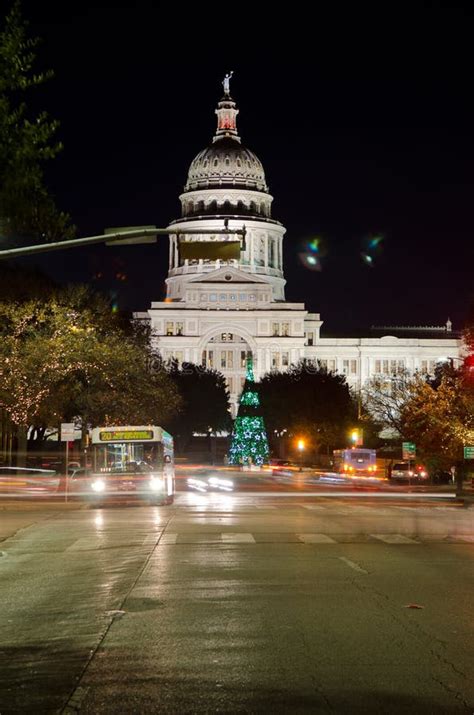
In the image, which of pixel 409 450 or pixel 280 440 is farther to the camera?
pixel 280 440

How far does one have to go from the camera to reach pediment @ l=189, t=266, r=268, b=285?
17894 centimetres

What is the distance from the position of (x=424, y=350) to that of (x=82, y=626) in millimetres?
177877

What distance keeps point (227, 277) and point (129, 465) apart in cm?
14233

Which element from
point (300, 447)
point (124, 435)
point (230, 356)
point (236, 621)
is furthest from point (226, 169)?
point (236, 621)

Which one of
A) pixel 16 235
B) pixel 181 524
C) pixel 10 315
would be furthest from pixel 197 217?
pixel 16 235

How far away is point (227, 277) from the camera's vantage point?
17938cm

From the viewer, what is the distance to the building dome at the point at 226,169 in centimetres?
19438

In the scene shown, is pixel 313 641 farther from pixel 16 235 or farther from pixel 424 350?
pixel 424 350

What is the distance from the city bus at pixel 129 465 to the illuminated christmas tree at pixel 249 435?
61407mm

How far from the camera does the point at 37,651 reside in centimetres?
1082

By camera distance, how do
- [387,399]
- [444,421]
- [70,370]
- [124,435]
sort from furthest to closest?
[387,399], [70,370], [444,421], [124,435]

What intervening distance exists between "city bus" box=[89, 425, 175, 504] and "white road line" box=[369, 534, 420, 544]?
45.1ft

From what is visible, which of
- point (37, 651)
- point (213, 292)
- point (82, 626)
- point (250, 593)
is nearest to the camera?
point (37, 651)

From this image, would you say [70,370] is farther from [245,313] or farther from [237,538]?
[245,313]
